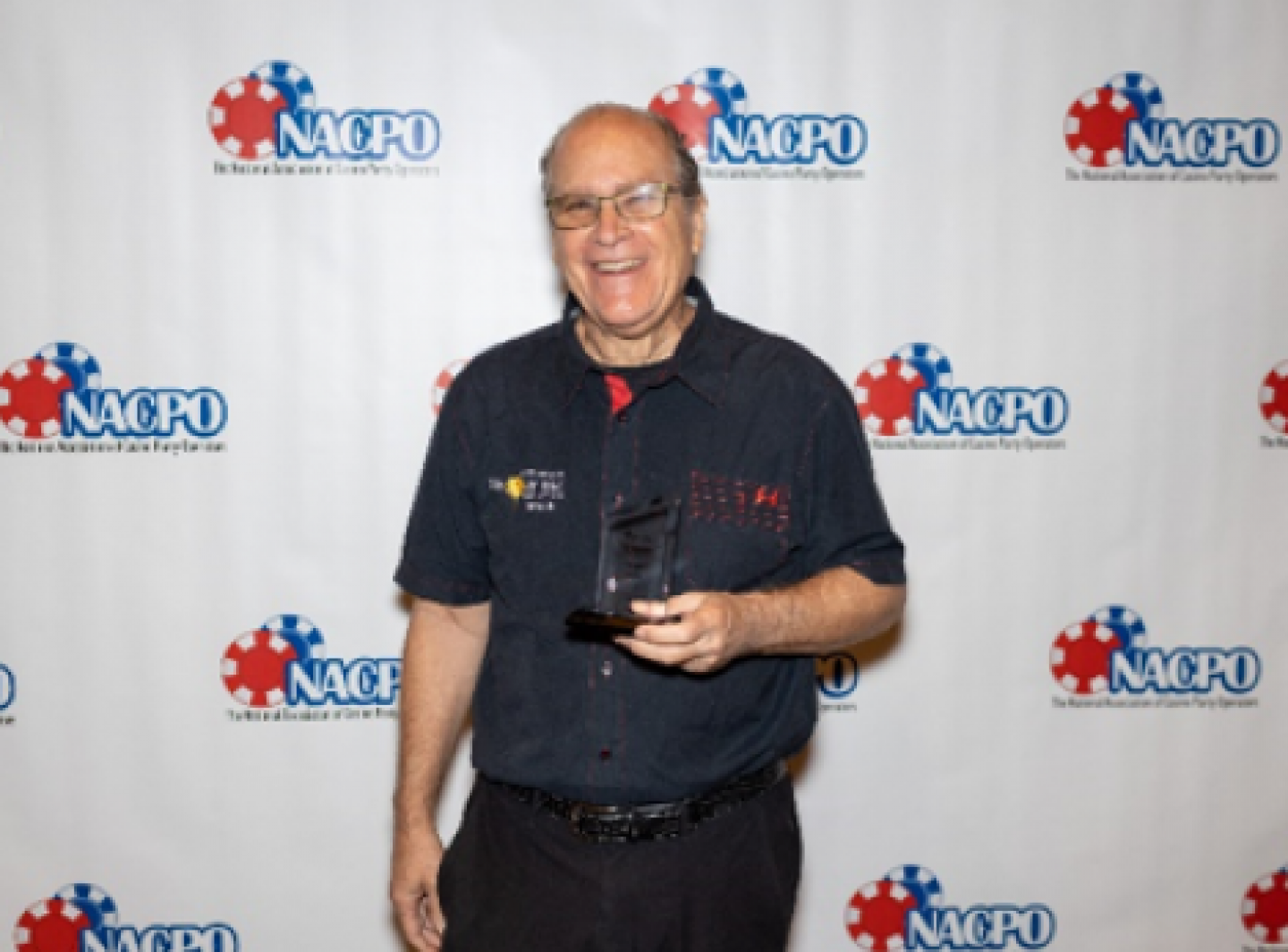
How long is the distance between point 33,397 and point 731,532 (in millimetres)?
1721

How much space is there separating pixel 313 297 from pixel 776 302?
3.41 feet

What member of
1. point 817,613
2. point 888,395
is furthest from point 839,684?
point 817,613

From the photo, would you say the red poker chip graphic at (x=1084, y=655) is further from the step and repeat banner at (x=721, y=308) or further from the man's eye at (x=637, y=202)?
the man's eye at (x=637, y=202)

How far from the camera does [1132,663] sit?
2764mm

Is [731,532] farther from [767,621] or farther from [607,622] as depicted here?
[607,622]

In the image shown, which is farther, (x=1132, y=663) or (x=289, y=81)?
(x=1132, y=663)

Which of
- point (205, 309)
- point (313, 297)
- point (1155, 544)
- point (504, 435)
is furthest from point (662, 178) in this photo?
point (1155, 544)

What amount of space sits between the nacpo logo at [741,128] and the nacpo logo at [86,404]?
1211 mm

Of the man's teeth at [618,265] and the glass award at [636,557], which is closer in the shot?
the glass award at [636,557]

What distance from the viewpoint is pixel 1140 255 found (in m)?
2.67

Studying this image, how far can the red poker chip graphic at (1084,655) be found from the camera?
108 inches

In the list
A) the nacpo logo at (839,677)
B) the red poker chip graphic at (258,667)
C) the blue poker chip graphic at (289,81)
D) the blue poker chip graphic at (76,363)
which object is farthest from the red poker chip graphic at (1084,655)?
the blue poker chip graphic at (76,363)

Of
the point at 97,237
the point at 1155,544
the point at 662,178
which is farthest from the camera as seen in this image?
the point at 1155,544

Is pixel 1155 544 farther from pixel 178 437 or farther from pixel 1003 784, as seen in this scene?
pixel 178 437
